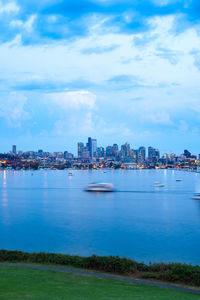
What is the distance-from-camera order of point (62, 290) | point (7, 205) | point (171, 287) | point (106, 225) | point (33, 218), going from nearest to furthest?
point (62, 290) → point (171, 287) → point (106, 225) → point (33, 218) → point (7, 205)

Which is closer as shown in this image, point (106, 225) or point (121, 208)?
point (106, 225)

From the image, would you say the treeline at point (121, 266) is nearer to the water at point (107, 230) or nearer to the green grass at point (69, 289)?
the green grass at point (69, 289)

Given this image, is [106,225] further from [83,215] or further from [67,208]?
[67,208]

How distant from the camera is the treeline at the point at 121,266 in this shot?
12336mm

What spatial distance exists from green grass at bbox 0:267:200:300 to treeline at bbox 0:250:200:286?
1.25 m

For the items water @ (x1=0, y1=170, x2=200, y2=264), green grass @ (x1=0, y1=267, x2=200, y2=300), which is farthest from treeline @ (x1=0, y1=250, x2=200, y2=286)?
water @ (x1=0, y1=170, x2=200, y2=264)

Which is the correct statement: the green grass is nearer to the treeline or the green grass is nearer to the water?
the treeline

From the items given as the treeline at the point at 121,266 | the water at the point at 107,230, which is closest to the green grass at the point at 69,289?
the treeline at the point at 121,266

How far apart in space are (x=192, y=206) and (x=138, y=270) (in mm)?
52535

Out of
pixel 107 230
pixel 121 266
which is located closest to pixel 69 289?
pixel 121 266

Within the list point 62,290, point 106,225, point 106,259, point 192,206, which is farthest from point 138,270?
point 192,206

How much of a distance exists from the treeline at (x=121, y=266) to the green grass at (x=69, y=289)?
1.25 meters

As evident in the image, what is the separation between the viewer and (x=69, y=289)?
35.7 feet

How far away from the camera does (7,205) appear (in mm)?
63844
